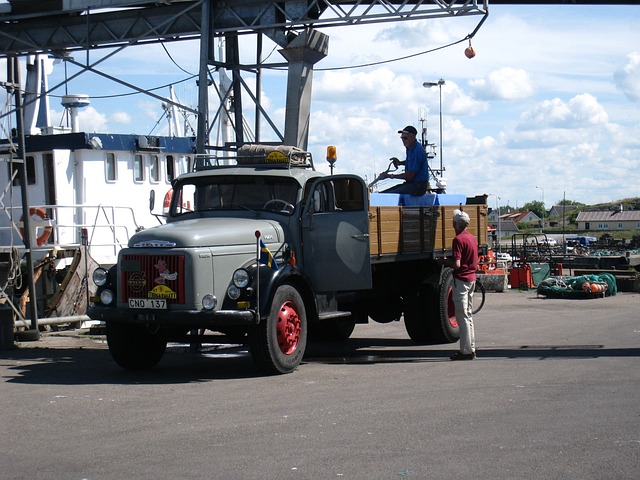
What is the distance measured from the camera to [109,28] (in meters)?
20.3

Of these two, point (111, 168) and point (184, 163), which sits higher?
point (184, 163)

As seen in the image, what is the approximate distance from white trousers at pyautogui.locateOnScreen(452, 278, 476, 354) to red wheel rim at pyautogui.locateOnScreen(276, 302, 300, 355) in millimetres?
2060

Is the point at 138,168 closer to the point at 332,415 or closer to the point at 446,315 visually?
the point at 446,315

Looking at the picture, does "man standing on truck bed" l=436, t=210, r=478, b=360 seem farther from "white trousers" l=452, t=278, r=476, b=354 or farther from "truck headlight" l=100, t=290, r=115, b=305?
"truck headlight" l=100, t=290, r=115, b=305

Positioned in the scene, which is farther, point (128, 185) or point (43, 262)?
point (128, 185)

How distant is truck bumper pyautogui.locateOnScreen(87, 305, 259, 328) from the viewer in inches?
401

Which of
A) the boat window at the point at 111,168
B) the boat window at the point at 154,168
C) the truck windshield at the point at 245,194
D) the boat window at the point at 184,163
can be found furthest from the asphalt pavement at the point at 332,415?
the boat window at the point at 184,163

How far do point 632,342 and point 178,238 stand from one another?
670cm

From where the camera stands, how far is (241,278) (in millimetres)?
10469

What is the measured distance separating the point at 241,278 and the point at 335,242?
71.2 inches

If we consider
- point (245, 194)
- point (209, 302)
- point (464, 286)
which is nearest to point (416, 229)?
point (464, 286)

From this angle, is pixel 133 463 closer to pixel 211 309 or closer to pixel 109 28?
pixel 211 309

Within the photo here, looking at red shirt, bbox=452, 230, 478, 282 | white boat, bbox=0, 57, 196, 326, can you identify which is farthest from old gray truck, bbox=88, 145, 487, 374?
white boat, bbox=0, 57, 196, 326

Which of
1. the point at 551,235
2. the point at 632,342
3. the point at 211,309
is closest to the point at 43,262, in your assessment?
the point at 211,309
